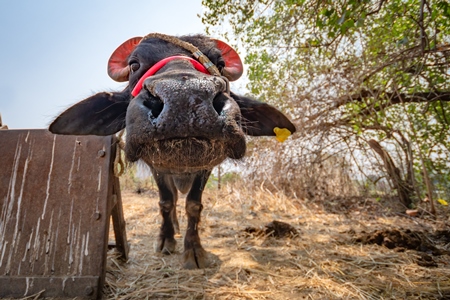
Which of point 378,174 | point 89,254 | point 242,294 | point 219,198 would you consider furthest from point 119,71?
point 378,174

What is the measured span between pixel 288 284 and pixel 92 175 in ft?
5.11

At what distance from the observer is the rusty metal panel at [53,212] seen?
1841 mm

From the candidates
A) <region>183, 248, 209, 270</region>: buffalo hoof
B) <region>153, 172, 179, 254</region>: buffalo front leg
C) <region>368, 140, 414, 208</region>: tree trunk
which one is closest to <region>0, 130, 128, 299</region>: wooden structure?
<region>183, 248, 209, 270</region>: buffalo hoof

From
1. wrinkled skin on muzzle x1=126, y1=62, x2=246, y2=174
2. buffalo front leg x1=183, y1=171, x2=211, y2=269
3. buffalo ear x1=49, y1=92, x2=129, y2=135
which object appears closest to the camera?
wrinkled skin on muzzle x1=126, y1=62, x2=246, y2=174

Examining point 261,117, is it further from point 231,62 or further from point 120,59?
point 120,59

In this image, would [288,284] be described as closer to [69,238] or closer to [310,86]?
[69,238]

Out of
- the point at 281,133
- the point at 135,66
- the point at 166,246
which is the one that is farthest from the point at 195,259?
the point at 135,66

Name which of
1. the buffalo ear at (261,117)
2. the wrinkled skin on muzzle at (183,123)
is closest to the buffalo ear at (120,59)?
the buffalo ear at (261,117)

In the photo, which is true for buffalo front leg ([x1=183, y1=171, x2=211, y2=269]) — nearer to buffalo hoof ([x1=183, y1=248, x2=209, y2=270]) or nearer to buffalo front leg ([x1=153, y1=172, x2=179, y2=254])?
buffalo hoof ([x1=183, y1=248, x2=209, y2=270])

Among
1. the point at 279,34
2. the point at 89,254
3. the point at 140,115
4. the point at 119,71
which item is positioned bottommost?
the point at 89,254

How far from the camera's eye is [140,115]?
164 centimetres

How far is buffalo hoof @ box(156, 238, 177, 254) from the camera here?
10.3 feet

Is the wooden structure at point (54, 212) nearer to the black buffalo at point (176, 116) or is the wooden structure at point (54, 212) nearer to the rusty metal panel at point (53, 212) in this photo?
A: the rusty metal panel at point (53, 212)

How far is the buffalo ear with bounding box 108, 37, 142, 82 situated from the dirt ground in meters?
1.77
